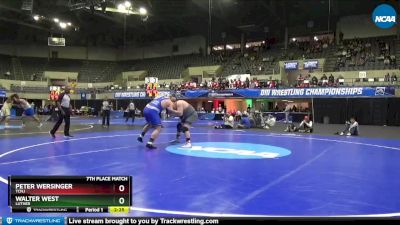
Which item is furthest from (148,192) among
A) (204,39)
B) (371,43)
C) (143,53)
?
(143,53)

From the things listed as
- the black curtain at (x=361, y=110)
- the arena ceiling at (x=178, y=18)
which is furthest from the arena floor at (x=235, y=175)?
the arena ceiling at (x=178, y=18)

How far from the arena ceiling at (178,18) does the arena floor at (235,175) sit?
18.6 m

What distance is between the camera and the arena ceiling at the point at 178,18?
102 ft

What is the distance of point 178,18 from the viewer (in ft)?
119

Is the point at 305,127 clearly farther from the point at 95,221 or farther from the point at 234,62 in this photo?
the point at 234,62

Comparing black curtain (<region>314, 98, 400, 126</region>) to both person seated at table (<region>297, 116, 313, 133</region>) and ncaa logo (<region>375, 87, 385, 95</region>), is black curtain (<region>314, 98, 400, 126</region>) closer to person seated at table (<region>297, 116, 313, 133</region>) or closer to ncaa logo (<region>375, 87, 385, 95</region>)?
ncaa logo (<region>375, 87, 385, 95</region>)

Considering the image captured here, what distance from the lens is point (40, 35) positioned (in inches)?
1829

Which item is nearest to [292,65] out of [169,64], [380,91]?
[380,91]

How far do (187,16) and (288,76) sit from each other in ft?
38.2
